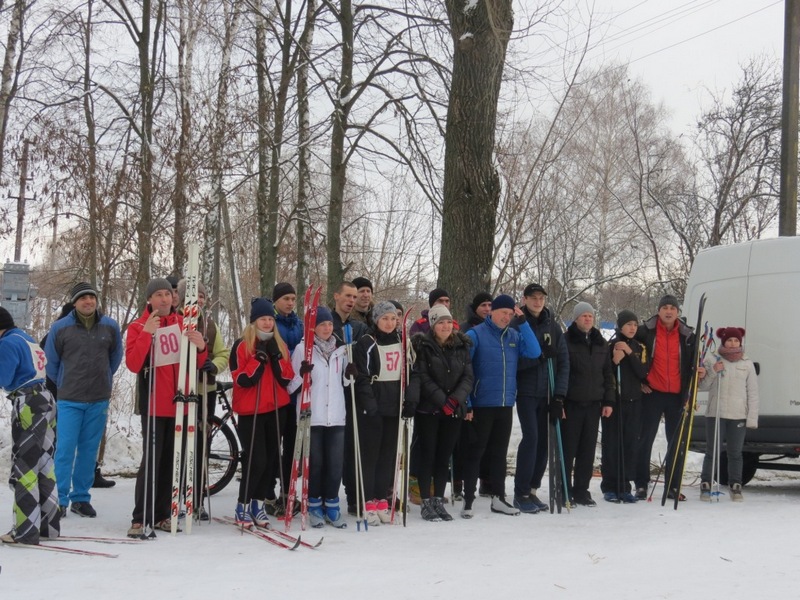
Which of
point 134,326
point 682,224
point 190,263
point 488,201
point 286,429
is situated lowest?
point 286,429

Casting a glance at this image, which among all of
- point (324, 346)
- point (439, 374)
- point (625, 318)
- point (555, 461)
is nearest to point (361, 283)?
point (324, 346)

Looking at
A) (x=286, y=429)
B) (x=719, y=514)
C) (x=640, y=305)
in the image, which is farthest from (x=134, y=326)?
(x=640, y=305)

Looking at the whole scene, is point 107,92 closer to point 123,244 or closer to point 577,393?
point 123,244

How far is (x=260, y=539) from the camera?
549 cm

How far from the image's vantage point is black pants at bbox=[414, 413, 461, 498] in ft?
21.1

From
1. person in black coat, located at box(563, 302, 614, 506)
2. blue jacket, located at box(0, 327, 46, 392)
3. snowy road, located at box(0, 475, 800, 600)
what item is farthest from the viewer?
person in black coat, located at box(563, 302, 614, 506)

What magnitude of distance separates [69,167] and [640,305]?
29.6 meters

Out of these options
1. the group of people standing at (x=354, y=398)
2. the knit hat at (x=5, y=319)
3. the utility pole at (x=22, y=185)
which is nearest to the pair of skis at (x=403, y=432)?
the group of people standing at (x=354, y=398)

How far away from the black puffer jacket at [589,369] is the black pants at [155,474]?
342cm

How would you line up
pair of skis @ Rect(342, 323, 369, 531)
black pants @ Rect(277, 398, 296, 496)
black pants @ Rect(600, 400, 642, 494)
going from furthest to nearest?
1. black pants @ Rect(600, 400, 642, 494)
2. black pants @ Rect(277, 398, 296, 496)
3. pair of skis @ Rect(342, 323, 369, 531)

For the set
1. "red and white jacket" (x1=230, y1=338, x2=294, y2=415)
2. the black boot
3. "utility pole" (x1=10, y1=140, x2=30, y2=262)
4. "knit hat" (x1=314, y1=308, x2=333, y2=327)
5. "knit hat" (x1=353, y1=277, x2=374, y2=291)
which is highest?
"utility pole" (x1=10, y1=140, x2=30, y2=262)

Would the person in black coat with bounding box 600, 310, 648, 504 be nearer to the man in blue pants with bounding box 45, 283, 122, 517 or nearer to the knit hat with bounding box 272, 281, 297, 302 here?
the knit hat with bounding box 272, 281, 297, 302

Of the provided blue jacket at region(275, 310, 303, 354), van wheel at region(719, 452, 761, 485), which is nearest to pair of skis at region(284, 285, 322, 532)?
blue jacket at region(275, 310, 303, 354)

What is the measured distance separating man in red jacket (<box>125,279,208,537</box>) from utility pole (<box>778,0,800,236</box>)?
854cm
